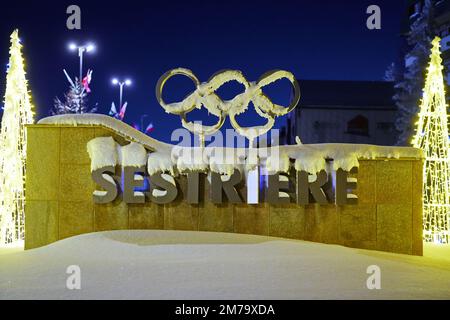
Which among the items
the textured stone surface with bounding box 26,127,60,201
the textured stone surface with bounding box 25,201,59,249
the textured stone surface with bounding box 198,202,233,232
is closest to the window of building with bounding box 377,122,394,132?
the textured stone surface with bounding box 198,202,233,232

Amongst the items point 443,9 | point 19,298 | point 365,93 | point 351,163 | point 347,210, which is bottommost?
point 19,298

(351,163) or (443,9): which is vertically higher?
(443,9)

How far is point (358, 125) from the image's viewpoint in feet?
136

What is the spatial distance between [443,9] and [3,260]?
38582 mm

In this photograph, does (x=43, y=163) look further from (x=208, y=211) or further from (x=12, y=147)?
(x=208, y=211)

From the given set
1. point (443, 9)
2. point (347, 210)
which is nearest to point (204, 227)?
point (347, 210)

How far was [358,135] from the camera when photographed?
41000 millimetres

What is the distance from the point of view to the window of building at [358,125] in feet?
135

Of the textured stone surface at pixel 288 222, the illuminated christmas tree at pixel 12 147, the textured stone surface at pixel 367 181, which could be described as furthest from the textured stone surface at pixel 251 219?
the illuminated christmas tree at pixel 12 147

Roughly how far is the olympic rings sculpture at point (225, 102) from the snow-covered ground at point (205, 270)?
255 centimetres

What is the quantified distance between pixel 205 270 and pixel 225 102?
188 inches

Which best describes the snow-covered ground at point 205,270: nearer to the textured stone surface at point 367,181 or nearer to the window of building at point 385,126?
the textured stone surface at point 367,181

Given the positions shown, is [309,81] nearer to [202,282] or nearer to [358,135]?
[358,135]

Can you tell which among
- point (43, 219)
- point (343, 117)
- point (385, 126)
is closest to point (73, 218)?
point (43, 219)
